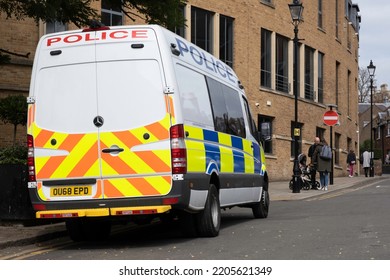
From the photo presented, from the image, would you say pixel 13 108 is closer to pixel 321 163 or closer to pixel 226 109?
pixel 226 109

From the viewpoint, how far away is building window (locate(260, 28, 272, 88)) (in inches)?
1287

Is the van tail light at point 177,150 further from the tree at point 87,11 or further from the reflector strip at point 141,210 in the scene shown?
the tree at point 87,11

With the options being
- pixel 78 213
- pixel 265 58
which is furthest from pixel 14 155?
pixel 265 58

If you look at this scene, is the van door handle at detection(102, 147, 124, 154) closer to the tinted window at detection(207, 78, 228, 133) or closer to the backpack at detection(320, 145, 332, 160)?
the tinted window at detection(207, 78, 228, 133)

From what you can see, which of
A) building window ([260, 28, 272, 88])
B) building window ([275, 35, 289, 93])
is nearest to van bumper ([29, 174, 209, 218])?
building window ([260, 28, 272, 88])

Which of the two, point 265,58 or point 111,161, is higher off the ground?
point 265,58

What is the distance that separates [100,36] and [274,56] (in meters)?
25.0

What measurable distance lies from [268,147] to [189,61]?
75.4ft

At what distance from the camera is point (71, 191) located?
9.06 m

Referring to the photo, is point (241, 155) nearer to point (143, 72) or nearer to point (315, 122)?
point (143, 72)

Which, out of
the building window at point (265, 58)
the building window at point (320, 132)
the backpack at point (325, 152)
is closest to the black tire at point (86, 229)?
the backpack at point (325, 152)

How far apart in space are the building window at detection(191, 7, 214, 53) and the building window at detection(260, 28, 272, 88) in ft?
14.1

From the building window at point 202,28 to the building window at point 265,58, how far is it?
4.29 metres

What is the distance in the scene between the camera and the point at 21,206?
11.4 m
